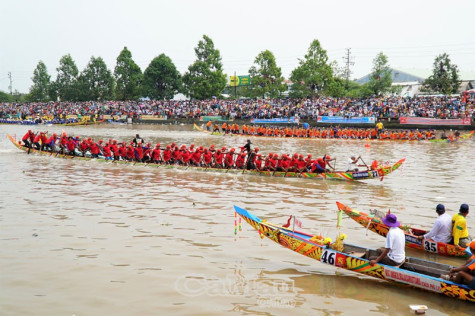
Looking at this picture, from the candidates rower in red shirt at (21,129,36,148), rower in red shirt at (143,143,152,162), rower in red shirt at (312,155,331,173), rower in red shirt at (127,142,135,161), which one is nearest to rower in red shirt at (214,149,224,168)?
rower in red shirt at (143,143,152,162)

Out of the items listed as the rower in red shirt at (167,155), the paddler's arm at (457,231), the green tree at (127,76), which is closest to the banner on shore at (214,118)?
the green tree at (127,76)

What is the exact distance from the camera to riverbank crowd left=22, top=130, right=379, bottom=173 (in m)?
19.0

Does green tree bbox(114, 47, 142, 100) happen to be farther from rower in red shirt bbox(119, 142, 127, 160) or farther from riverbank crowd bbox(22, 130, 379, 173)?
rower in red shirt bbox(119, 142, 127, 160)

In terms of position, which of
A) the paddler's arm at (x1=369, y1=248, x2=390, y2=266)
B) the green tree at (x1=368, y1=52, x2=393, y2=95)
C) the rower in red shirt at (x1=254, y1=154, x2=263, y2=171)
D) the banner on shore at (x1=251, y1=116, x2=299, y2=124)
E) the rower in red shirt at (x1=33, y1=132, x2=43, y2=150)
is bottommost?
the paddler's arm at (x1=369, y1=248, x2=390, y2=266)

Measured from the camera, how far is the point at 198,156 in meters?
21.0

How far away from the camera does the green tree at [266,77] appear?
6525 centimetres

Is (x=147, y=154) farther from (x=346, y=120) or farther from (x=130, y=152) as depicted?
(x=346, y=120)

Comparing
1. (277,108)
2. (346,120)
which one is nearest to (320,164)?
(346,120)

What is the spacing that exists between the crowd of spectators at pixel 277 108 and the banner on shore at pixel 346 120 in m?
0.85

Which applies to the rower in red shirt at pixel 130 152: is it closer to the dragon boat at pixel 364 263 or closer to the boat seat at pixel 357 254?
the dragon boat at pixel 364 263

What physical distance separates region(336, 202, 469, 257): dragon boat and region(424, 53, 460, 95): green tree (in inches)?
2280

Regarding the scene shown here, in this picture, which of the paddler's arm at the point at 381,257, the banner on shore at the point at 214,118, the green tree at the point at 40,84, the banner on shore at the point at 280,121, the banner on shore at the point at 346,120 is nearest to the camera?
the paddler's arm at the point at 381,257

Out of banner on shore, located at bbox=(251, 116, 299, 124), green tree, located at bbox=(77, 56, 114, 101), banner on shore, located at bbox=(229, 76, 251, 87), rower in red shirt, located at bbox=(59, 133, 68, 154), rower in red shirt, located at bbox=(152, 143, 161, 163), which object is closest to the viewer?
rower in red shirt, located at bbox=(152, 143, 161, 163)

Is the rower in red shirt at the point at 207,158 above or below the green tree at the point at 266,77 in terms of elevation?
below
